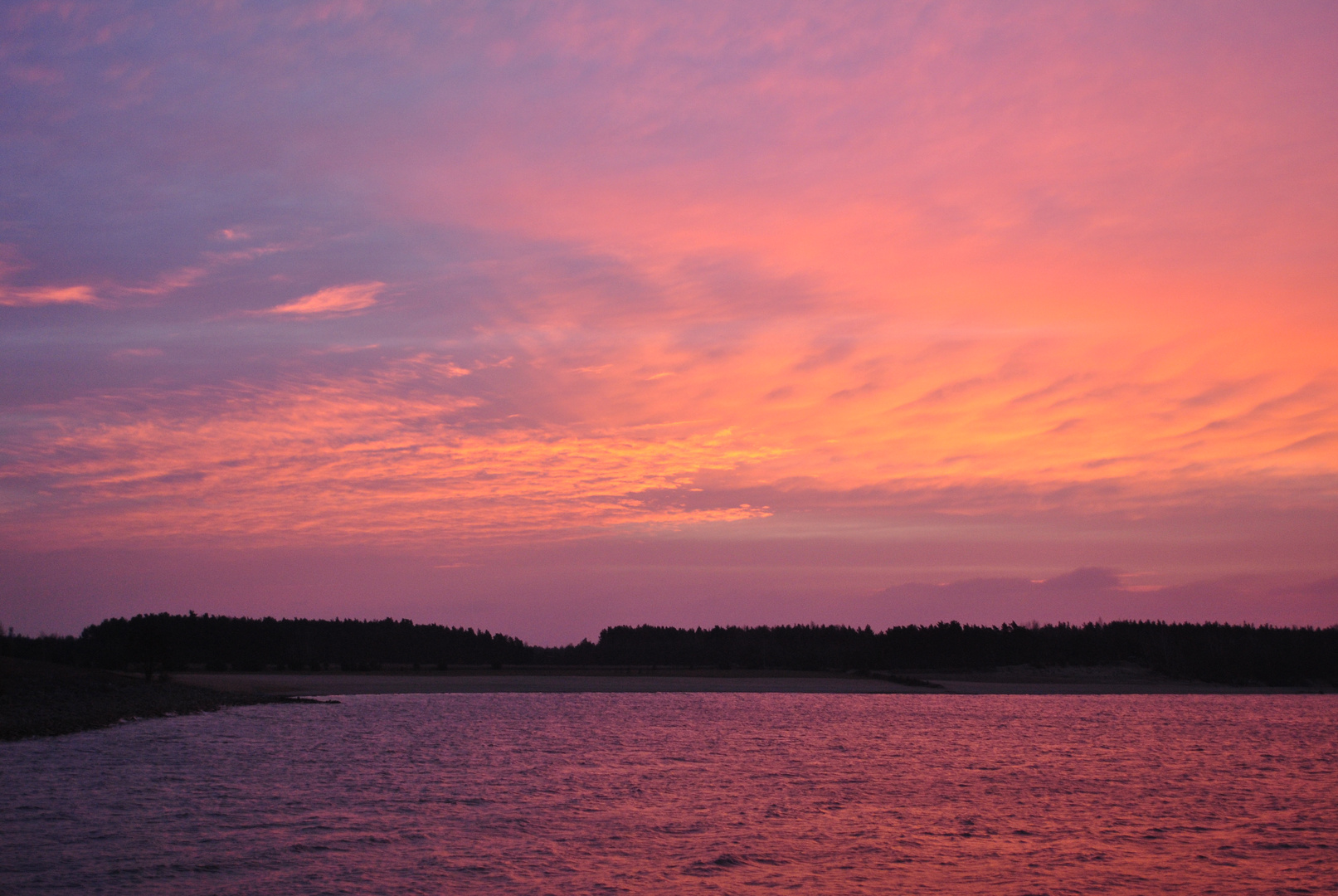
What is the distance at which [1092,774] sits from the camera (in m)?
47.6

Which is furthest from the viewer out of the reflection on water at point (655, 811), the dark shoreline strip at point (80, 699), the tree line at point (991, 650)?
the tree line at point (991, 650)

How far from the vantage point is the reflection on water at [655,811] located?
954 inches

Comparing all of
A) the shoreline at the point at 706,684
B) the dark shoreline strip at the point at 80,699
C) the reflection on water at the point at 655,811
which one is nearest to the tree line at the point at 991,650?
the shoreline at the point at 706,684

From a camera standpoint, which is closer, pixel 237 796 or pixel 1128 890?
pixel 1128 890

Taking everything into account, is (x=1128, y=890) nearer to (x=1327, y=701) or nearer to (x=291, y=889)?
(x=291, y=889)

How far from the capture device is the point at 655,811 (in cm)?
3450

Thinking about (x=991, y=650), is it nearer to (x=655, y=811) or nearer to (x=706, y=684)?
(x=706, y=684)

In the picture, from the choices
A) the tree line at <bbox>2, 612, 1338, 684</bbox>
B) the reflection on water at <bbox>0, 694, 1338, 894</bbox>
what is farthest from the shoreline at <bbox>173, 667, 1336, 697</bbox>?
the reflection on water at <bbox>0, 694, 1338, 894</bbox>

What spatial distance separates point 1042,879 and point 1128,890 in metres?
1.94

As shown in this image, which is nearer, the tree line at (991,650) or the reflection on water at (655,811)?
the reflection on water at (655,811)

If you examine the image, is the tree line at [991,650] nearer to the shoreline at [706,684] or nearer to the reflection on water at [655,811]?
the shoreline at [706,684]

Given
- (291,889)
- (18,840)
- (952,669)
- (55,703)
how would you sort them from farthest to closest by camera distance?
1. (952,669)
2. (55,703)
3. (18,840)
4. (291,889)

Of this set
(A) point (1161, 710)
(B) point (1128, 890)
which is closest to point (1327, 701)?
(A) point (1161, 710)

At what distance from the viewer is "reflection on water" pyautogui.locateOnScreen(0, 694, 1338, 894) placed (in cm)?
2423
